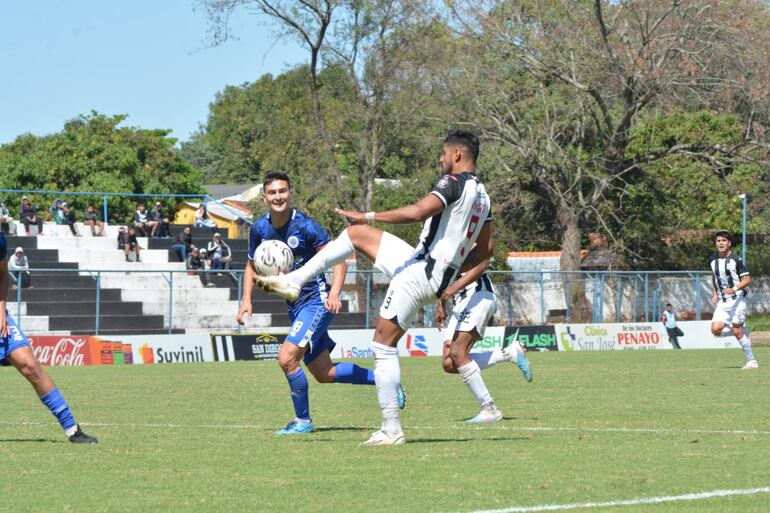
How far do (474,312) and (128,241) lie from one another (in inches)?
1064

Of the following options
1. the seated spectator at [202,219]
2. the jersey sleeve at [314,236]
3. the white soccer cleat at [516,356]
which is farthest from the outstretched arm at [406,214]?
the seated spectator at [202,219]

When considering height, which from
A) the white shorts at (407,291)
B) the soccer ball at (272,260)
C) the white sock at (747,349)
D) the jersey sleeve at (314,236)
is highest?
the jersey sleeve at (314,236)

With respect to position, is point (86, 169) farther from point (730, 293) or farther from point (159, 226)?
point (730, 293)

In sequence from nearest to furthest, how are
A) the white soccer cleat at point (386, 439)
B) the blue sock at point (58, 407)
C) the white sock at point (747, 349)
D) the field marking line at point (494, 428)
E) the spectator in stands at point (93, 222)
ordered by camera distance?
1. the white soccer cleat at point (386, 439)
2. the blue sock at point (58, 407)
3. the field marking line at point (494, 428)
4. the white sock at point (747, 349)
5. the spectator in stands at point (93, 222)

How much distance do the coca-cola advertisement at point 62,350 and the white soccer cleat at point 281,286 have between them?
1925cm

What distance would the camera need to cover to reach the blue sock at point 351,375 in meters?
10.5

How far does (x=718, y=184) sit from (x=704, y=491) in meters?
42.4

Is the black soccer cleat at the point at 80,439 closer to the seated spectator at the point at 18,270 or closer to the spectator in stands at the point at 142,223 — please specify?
the seated spectator at the point at 18,270

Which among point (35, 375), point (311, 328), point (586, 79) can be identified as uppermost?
point (586, 79)

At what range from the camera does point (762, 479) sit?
6840 millimetres

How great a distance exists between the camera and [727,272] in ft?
67.1

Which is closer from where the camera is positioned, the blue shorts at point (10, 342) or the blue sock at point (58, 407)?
the blue shorts at point (10, 342)

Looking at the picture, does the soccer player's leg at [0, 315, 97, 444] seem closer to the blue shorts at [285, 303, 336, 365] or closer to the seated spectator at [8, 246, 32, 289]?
the blue shorts at [285, 303, 336, 365]

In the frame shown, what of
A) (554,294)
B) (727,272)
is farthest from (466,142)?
(554,294)
